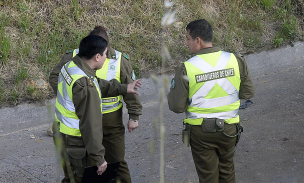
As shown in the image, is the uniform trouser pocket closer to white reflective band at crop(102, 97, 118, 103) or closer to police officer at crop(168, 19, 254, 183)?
white reflective band at crop(102, 97, 118, 103)

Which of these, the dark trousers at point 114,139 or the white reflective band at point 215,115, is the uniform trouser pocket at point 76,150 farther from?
the white reflective band at point 215,115

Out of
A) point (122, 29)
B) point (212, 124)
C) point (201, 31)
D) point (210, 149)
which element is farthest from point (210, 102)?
point (122, 29)

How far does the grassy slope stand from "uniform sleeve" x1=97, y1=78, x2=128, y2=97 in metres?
3.21

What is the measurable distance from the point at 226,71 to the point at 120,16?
497cm

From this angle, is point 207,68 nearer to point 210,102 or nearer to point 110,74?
point 210,102

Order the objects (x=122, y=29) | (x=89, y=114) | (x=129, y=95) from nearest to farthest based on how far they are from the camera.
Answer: (x=89, y=114) → (x=129, y=95) → (x=122, y=29)

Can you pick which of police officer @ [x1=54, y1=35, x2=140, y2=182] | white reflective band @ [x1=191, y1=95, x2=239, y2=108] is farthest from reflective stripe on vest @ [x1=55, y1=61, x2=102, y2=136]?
white reflective band @ [x1=191, y1=95, x2=239, y2=108]

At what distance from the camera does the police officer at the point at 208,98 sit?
3.25 m

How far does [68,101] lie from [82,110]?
6.0 inches

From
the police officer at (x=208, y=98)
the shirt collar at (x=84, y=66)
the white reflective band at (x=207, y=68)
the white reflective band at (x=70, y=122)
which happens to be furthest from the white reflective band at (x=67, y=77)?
the white reflective band at (x=207, y=68)

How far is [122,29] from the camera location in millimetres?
7766

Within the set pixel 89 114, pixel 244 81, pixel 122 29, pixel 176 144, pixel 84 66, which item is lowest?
pixel 176 144

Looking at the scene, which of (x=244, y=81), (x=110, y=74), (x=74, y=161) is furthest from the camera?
(x=110, y=74)

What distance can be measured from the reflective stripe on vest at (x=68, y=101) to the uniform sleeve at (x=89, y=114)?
62 millimetres
